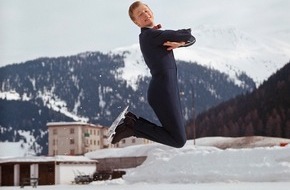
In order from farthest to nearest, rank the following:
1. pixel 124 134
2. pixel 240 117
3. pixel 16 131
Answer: pixel 16 131 → pixel 240 117 → pixel 124 134

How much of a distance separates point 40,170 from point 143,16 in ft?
165

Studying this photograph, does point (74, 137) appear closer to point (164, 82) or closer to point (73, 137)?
point (73, 137)

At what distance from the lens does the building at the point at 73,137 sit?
325 feet

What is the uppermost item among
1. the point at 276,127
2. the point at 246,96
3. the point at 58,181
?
the point at 246,96

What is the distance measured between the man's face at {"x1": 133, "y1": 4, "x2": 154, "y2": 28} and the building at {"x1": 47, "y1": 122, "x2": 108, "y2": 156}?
93.1 m

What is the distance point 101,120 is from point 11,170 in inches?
4477

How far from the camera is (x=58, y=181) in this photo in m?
50.1

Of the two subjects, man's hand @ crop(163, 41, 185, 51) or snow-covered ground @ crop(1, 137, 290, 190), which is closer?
man's hand @ crop(163, 41, 185, 51)

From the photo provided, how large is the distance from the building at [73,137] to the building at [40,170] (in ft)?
142

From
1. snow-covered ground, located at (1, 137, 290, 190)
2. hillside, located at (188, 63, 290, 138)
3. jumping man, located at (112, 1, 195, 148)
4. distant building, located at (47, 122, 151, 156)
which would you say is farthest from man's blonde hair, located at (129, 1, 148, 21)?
distant building, located at (47, 122, 151, 156)

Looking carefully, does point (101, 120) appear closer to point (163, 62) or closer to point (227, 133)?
point (227, 133)

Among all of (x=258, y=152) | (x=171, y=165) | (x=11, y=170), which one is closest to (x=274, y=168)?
(x=258, y=152)

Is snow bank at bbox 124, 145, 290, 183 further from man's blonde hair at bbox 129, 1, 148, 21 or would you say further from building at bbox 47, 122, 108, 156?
building at bbox 47, 122, 108, 156

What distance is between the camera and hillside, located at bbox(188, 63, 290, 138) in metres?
83.5
